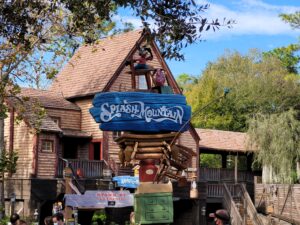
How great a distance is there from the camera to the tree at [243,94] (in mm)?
49219

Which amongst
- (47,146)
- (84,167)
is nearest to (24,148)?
(47,146)

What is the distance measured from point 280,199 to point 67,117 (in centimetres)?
1250

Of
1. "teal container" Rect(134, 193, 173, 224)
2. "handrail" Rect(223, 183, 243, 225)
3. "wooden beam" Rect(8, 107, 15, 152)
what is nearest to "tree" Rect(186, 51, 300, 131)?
"handrail" Rect(223, 183, 243, 225)

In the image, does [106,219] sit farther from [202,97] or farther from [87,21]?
[202,97]

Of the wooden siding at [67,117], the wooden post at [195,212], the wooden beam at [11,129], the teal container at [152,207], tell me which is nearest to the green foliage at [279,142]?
the wooden post at [195,212]

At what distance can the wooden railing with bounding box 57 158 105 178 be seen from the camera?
1145 inches

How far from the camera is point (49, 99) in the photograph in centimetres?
3250

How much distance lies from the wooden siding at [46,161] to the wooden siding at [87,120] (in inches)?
133

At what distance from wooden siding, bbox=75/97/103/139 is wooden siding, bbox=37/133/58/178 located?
3.37 m

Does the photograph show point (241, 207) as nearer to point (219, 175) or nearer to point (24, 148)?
point (219, 175)

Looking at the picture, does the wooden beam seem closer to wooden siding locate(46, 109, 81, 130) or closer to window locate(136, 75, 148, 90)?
wooden siding locate(46, 109, 81, 130)

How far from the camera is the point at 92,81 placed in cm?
3309

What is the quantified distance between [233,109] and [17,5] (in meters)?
40.5

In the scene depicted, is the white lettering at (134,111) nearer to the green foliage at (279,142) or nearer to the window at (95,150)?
the window at (95,150)
